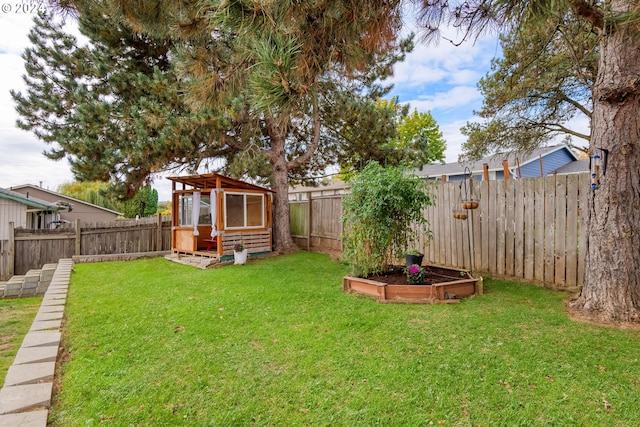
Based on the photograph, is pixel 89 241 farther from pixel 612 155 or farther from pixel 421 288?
pixel 612 155

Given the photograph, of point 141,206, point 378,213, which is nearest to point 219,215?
point 378,213

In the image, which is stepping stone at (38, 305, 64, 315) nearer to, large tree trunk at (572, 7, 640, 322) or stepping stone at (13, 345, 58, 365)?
stepping stone at (13, 345, 58, 365)

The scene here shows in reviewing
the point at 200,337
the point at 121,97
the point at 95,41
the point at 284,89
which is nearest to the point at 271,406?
the point at 200,337

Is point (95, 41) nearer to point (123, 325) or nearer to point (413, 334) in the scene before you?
point (123, 325)

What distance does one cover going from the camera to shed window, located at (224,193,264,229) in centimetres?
803

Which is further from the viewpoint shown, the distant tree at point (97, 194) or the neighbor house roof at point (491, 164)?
the neighbor house roof at point (491, 164)

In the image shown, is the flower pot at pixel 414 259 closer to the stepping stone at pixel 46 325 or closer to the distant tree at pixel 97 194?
the stepping stone at pixel 46 325

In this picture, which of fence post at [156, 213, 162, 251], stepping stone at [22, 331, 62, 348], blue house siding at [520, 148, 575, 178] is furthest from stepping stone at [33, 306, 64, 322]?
blue house siding at [520, 148, 575, 178]

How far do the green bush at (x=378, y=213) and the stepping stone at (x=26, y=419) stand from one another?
342 centimetres

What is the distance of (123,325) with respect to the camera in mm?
3361

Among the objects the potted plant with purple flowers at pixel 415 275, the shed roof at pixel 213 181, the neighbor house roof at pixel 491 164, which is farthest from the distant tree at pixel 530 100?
the shed roof at pixel 213 181

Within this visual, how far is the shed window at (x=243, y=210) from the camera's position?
316 inches

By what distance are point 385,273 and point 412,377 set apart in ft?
8.24

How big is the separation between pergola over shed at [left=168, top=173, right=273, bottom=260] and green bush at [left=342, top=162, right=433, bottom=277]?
4.06 m
